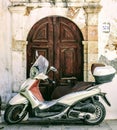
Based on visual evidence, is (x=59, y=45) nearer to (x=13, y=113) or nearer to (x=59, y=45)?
(x=59, y=45)

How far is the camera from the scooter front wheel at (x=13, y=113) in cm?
A: 909

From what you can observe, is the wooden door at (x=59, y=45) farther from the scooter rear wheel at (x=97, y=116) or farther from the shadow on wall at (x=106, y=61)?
the scooter rear wheel at (x=97, y=116)

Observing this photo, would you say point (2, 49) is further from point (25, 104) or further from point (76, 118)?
point (76, 118)

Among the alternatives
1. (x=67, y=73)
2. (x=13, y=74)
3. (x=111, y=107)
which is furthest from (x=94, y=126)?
(x=13, y=74)

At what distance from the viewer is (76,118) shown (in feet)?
30.5

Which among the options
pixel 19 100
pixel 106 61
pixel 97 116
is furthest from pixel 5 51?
pixel 97 116

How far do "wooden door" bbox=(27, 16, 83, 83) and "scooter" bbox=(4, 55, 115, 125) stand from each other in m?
1.21

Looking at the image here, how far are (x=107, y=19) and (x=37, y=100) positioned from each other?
9.08ft

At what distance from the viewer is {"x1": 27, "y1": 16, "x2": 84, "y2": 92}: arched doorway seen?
10.4 meters

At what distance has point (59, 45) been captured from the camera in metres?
10.4

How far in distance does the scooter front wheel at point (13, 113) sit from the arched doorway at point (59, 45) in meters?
1.59

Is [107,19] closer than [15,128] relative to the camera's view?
No

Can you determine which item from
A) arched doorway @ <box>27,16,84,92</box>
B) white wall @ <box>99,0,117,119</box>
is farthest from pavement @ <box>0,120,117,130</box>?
arched doorway @ <box>27,16,84,92</box>

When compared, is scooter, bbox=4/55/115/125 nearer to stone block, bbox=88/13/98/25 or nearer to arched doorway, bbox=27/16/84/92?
arched doorway, bbox=27/16/84/92
